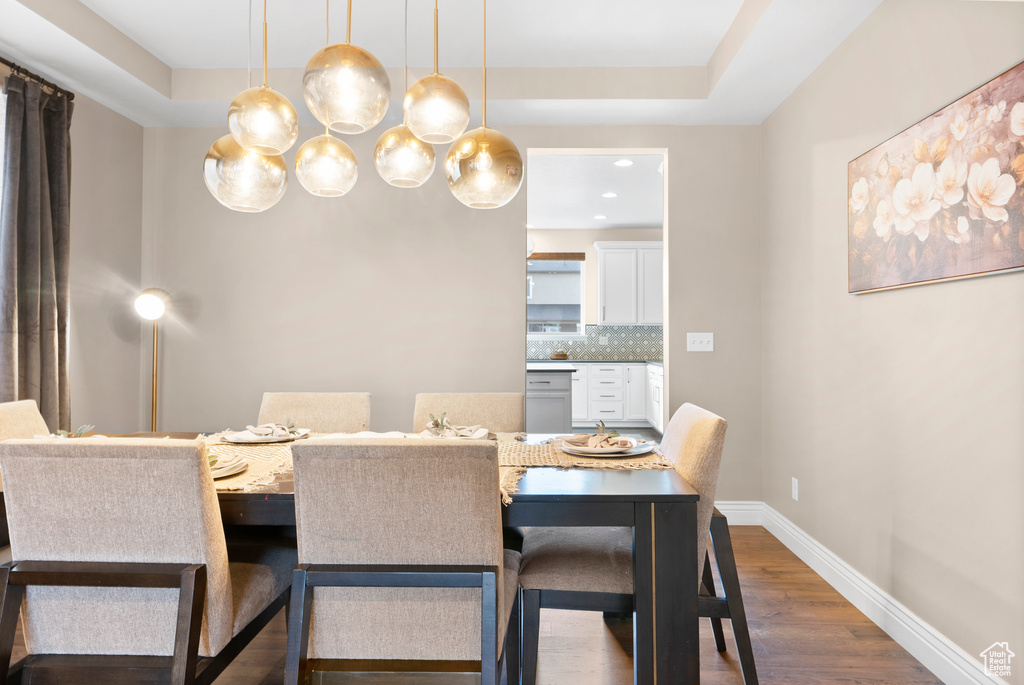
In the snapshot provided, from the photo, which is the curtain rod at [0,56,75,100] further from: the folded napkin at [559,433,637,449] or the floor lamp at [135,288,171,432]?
the folded napkin at [559,433,637,449]

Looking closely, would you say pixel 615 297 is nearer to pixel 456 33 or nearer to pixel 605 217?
pixel 605 217

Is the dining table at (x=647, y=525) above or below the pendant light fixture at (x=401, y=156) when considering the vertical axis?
below

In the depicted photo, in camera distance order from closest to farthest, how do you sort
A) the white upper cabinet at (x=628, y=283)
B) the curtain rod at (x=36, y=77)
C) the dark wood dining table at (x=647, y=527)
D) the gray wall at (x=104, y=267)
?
the dark wood dining table at (x=647, y=527)
the curtain rod at (x=36, y=77)
the gray wall at (x=104, y=267)
the white upper cabinet at (x=628, y=283)

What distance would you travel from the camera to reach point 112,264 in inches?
138

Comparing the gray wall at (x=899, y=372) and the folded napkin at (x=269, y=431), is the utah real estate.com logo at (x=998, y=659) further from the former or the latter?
the folded napkin at (x=269, y=431)

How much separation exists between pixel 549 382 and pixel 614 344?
304 centimetres

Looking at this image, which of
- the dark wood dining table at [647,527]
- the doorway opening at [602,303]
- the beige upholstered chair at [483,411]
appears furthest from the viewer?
the doorway opening at [602,303]

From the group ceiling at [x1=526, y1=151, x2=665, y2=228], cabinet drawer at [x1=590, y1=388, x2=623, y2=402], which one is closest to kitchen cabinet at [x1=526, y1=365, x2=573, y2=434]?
ceiling at [x1=526, y1=151, x2=665, y2=228]

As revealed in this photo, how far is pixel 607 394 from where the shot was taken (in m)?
7.54

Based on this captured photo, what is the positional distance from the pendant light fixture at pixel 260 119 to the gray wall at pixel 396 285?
1981mm

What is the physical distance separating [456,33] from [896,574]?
299cm

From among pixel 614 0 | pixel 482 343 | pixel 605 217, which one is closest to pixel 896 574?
pixel 482 343

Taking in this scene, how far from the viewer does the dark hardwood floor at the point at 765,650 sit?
6.47ft

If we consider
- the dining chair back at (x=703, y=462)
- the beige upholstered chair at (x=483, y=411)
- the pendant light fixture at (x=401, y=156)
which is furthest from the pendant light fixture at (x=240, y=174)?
the dining chair back at (x=703, y=462)
